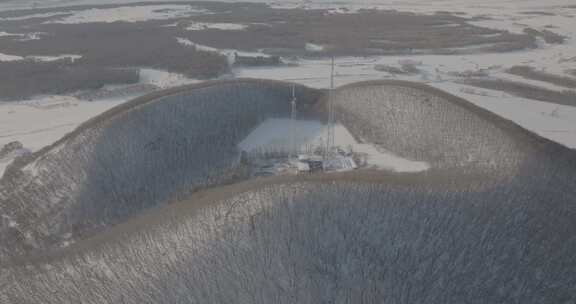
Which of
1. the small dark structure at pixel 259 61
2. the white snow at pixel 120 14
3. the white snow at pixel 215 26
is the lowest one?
the small dark structure at pixel 259 61

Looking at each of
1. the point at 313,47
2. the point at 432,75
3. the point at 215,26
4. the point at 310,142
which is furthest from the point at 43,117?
the point at 215,26

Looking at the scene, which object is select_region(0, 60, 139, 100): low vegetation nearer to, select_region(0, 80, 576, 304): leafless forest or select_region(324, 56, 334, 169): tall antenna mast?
select_region(0, 80, 576, 304): leafless forest

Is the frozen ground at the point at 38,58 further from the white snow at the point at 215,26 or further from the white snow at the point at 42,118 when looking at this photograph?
the white snow at the point at 215,26

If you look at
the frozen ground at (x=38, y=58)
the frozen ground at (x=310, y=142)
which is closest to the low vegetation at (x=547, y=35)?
the frozen ground at (x=310, y=142)

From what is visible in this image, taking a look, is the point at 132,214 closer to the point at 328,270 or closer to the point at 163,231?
the point at 163,231

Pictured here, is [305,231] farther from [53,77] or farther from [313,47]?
[313,47]

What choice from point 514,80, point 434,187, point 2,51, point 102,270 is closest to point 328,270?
point 434,187
